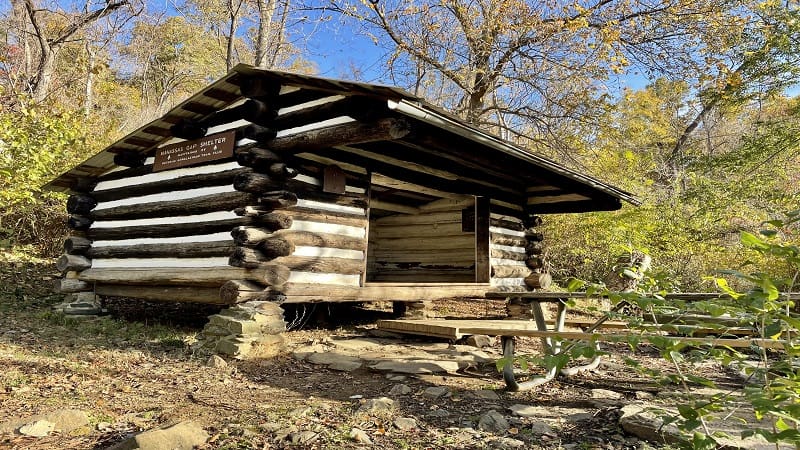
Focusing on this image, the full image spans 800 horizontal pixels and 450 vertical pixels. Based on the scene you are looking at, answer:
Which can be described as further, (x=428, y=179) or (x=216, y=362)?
(x=428, y=179)

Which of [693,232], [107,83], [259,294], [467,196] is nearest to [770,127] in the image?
[693,232]

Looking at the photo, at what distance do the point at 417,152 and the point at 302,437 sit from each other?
4.93 metres

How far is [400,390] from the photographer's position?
432cm

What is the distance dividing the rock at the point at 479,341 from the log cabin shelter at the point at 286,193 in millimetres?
1235

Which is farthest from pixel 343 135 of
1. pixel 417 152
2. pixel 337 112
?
pixel 417 152

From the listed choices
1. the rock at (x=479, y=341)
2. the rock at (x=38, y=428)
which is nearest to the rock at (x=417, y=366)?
the rock at (x=479, y=341)

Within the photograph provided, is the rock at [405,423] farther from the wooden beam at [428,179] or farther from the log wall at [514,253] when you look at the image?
the log wall at [514,253]

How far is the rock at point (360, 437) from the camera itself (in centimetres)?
307

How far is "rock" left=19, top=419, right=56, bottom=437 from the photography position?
3.10 metres

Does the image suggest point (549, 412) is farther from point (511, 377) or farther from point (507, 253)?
point (507, 253)

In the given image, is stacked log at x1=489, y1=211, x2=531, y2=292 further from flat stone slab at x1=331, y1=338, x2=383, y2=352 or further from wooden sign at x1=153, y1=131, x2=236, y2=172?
wooden sign at x1=153, y1=131, x2=236, y2=172

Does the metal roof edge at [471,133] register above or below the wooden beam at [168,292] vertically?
above

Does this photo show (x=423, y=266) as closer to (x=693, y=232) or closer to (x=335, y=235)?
(x=335, y=235)

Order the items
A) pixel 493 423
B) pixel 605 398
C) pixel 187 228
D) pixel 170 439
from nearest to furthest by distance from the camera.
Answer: pixel 170 439 < pixel 493 423 < pixel 605 398 < pixel 187 228
